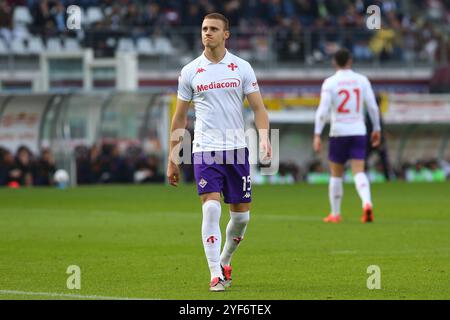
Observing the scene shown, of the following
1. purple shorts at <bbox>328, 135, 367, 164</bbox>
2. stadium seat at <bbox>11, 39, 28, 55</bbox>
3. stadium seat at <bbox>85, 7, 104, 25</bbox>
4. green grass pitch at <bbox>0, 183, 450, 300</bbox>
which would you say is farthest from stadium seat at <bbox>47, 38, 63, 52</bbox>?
purple shorts at <bbox>328, 135, 367, 164</bbox>

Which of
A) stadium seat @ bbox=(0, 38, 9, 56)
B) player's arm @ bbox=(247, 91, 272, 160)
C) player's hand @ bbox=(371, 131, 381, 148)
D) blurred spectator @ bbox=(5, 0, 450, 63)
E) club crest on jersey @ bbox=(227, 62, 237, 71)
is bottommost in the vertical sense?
player's hand @ bbox=(371, 131, 381, 148)

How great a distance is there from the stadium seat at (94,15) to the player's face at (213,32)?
98.9 ft

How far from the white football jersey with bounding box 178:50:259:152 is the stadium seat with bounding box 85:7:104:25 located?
3000 centimetres

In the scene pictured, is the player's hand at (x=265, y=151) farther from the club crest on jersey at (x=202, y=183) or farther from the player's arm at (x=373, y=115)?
the player's arm at (x=373, y=115)

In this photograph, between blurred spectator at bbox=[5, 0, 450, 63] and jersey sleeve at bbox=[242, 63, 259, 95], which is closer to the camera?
jersey sleeve at bbox=[242, 63, 259, 95]

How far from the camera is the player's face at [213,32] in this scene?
1031 centimetres

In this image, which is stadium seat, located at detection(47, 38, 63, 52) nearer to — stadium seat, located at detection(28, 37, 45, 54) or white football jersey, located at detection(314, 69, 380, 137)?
stadium seat, located at detection(28, 37, 45, 54)

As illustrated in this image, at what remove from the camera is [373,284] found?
10.3m

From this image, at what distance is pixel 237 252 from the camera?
13750 mm

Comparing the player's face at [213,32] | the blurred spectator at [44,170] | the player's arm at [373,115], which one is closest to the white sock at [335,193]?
the player's arm at [373,115]

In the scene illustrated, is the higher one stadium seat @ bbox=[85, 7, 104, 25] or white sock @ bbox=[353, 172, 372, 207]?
stadium seat @ bbox=[85, 7, 104, 25]

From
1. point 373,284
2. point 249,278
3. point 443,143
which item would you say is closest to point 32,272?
point 249,278

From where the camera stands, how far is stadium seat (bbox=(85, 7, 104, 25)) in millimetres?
40188
